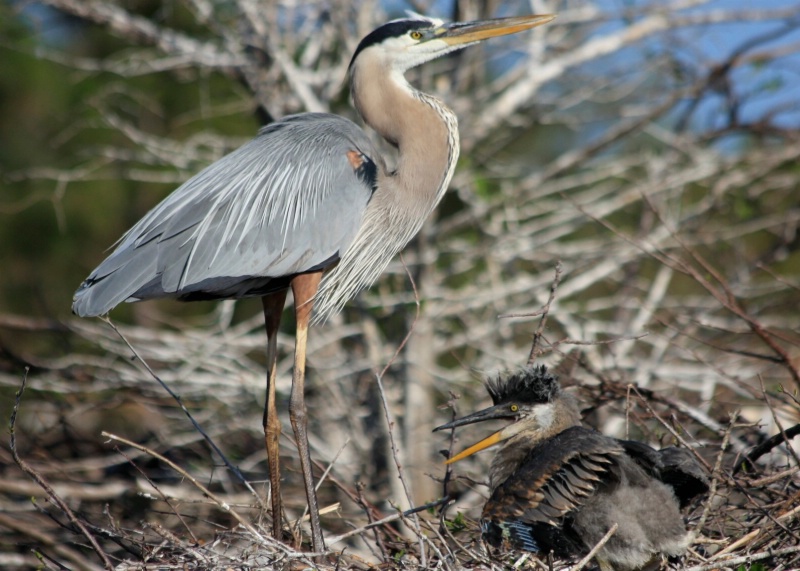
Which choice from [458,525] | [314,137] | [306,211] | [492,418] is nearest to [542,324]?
[492,418]

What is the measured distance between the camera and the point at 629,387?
353 cm

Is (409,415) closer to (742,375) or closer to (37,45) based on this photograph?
(742,375)

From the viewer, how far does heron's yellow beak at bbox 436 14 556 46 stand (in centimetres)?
462

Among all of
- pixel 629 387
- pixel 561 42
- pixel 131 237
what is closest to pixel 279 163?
pixel 131 237

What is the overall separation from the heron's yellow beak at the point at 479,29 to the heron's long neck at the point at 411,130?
34 cm

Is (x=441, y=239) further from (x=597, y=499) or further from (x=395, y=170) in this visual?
(x=597, y=499)

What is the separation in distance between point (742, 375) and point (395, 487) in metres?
2.08

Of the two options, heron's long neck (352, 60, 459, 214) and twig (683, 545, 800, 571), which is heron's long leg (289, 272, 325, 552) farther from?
twig (683, 545, 800, 571)

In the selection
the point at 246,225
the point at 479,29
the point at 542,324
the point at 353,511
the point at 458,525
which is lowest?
the point at 353,511

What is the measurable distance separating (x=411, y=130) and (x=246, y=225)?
0.84 m

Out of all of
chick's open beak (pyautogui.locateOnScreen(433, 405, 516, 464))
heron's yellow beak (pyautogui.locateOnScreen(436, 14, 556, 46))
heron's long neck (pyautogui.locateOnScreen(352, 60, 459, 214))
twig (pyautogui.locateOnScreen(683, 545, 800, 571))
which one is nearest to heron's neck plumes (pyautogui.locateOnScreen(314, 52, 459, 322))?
heron's long neck (pyautogui.locateOnScreen(352, 60, 459, 214))

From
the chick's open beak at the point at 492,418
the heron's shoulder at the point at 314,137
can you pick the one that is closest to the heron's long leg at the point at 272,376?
the heron's shoulder at the point at 314,137

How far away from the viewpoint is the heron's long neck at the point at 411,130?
4352mm

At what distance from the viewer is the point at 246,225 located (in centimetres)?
409
